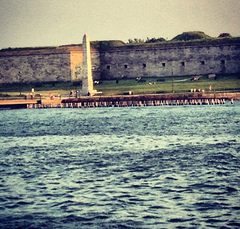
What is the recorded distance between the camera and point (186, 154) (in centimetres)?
2547

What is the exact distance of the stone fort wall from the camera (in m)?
78.2

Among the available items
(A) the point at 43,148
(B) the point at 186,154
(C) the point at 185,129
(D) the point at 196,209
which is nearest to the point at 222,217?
(D) the point at 196,209

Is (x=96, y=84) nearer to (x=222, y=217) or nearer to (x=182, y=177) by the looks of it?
(x=182, y=177)

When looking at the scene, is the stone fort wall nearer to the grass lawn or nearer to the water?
the grass lawn

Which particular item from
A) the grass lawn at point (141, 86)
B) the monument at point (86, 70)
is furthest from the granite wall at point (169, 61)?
the monument at point (86, 70)

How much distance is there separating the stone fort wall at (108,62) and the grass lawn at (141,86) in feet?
8.90

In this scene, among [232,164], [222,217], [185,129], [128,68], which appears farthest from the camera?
[128,68]

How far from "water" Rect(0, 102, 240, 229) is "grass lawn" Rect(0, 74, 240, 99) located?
25.5 metres

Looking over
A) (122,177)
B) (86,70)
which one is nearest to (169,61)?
(86,70)

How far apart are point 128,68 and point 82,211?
2601 inches

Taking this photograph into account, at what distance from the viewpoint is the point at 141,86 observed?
68938 mm

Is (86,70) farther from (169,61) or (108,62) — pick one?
(108,62)

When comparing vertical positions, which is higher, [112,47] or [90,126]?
[112,47]

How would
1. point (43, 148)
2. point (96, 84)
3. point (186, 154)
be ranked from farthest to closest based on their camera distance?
point (96, 84)
point (43, 148)
point (186, 154)
